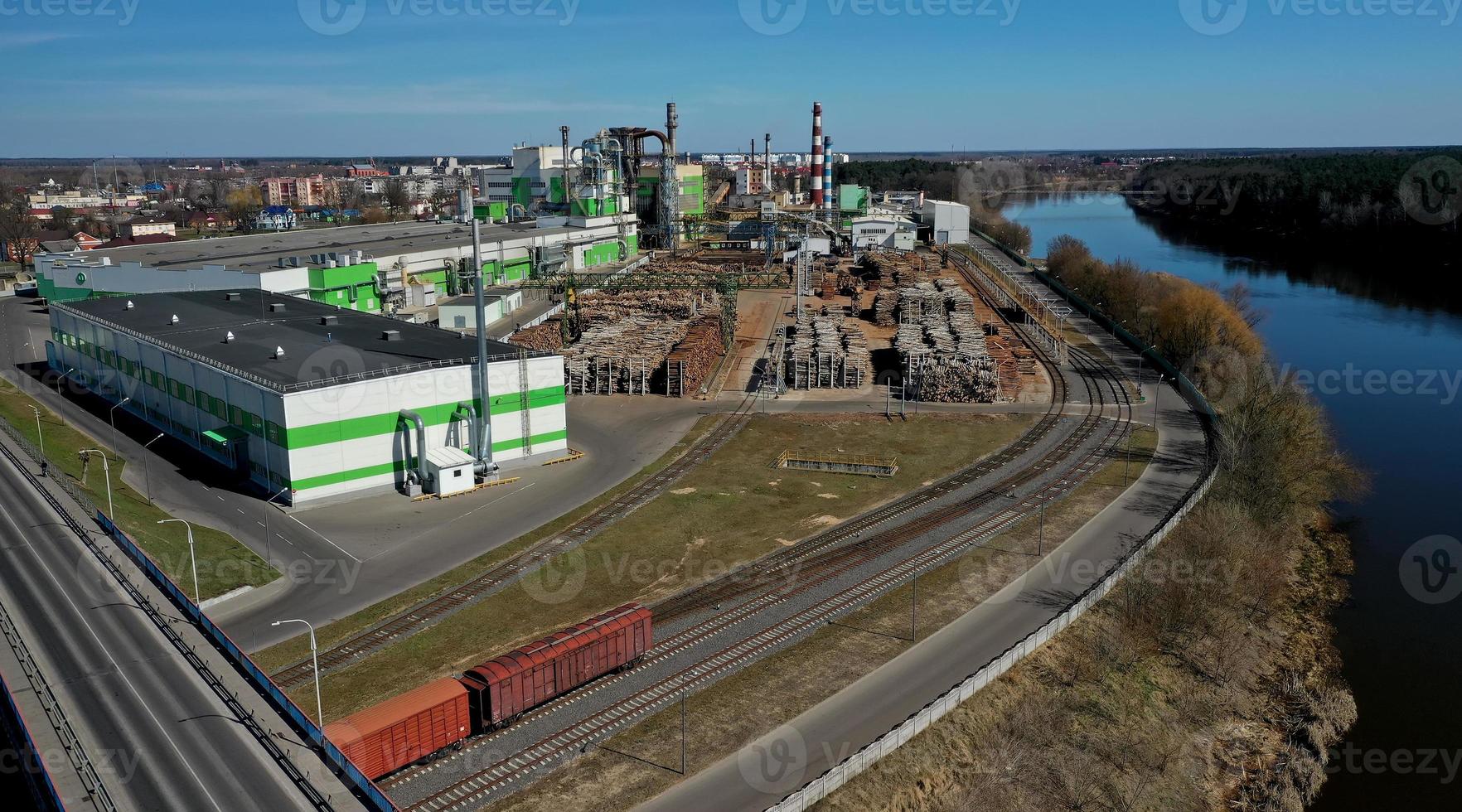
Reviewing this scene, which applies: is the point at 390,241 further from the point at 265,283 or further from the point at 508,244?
the point at 265,283

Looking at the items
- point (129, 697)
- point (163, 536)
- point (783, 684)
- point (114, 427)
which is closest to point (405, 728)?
point (129, 697)

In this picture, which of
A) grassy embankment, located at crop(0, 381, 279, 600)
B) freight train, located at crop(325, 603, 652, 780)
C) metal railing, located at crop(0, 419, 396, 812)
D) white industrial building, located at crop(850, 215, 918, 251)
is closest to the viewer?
metal railing, located at crop(0, 419, 396, 812)

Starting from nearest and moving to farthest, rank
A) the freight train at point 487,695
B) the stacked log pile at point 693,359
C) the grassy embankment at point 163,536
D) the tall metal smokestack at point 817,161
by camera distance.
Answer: the freight train at point 487,695 < the grassy embankment at point 163,536 < the stacked log pile at point 693,359 < the tall metal smokestack at point 817,161

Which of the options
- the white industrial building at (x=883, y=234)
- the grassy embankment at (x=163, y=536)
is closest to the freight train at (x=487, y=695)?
the grassy embankment at (x=163, y=536)

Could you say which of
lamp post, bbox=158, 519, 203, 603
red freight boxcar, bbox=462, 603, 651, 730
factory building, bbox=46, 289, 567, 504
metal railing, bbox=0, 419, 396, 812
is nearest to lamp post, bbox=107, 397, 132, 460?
factory building, bbox=46, 289, 567, 504

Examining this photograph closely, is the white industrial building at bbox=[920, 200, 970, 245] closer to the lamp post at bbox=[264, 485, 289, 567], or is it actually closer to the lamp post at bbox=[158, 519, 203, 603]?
the lamp post at bbox=[264, 485, 289, 567]

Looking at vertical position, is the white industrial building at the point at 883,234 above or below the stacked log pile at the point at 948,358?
above

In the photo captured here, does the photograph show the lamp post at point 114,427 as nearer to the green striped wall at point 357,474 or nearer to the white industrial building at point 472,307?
the green striped wall at point 357,474
